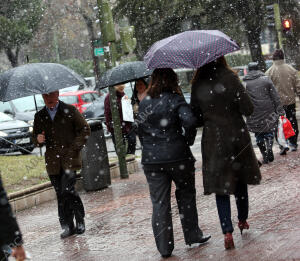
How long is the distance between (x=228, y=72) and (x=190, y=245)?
171 centimetres

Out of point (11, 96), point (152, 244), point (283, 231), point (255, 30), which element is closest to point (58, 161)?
→ point (11, 96)

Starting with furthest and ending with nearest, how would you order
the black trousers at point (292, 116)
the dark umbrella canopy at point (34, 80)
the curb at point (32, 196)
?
the black trousers at point (292, 116), the curb at point (32, 196), the dark umbrella canopy at point (34, 80)

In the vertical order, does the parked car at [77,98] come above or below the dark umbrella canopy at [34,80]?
below

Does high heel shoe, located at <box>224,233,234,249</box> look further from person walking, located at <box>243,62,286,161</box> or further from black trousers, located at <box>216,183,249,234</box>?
person walking, located at <box>243,62,286,161</box>

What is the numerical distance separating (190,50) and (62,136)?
2.30 m

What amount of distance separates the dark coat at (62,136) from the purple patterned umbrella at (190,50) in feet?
5.84

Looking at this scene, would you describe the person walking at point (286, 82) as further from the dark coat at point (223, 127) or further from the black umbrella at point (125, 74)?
the dark coat at point (223, 127)

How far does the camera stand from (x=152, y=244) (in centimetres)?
703

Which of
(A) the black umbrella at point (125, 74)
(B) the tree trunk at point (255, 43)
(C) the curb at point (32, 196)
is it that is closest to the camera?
(A) the black umbrella at point (125, 74)

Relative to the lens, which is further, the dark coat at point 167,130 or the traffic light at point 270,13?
the traffic light at point 270,13

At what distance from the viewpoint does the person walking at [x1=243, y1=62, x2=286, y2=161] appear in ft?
37.4

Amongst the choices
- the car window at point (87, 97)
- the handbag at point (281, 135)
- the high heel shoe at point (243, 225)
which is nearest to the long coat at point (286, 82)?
the handbag at point (281, 135)

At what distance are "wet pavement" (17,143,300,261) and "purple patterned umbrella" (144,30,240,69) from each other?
70.0 inches

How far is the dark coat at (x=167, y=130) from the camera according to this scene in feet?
20.5
